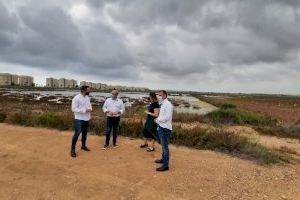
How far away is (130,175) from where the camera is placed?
7145 mm

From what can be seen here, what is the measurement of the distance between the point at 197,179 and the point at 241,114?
1727cm

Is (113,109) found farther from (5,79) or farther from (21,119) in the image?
(5,79)

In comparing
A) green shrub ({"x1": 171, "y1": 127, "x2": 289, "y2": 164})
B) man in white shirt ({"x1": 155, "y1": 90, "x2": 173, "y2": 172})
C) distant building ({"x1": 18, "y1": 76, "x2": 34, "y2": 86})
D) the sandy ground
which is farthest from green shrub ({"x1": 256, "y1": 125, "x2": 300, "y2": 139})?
distant building ({"x1": 18, "y1": 76, "x2": 34, "y2": 86})

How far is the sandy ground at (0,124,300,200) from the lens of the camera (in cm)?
632

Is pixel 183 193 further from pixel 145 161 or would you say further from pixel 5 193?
pixel 5 193

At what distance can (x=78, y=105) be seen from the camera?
8531 millimetres

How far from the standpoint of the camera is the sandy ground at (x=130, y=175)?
249 inches

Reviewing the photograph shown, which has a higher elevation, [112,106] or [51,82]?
[112,106]

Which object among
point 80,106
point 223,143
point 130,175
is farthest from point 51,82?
point 130,175

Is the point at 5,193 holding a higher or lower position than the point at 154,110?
lower

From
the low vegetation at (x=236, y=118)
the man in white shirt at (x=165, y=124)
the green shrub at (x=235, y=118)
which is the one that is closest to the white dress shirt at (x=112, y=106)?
the man in white shirt at (x=165, y=124)

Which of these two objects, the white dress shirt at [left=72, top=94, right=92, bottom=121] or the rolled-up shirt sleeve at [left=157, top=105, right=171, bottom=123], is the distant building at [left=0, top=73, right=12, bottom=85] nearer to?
the white dress shirt at [left=72, top=94, right=92, bottom=121]

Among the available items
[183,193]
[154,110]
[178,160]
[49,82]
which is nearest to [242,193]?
[183,193]

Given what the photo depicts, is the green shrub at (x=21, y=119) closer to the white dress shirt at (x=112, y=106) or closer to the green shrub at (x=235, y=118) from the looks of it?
the white dress shirt at (x=112, y=106)
